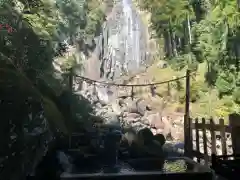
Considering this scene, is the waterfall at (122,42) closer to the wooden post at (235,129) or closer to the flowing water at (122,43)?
the flowing water at (122,43)

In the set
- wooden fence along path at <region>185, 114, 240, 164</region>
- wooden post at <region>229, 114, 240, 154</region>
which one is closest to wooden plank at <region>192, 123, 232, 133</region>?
wooden fence along path at <region>185, 114, 240, 164</region>

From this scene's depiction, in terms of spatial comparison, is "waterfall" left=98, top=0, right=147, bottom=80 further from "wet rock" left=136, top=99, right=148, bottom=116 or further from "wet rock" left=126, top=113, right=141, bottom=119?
"wet rock" left=126, top=113, right=141, bottom=119

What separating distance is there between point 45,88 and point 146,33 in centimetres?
1601

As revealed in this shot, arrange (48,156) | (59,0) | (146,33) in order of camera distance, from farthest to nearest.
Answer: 1. (146,33)
2. (59,0)
3. (48,156)

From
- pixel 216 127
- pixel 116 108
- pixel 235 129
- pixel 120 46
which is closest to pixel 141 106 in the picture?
pixel 116 108

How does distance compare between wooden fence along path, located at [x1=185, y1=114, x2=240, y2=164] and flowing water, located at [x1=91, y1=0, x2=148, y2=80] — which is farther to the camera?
flowing water, located at [x1=91, y1=0, x2=148, y2=80]

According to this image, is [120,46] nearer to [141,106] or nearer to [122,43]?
[122,43]

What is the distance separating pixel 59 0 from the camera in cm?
1717

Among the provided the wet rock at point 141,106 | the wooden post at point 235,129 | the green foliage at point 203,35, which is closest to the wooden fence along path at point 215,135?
the wooden post at point 235,129

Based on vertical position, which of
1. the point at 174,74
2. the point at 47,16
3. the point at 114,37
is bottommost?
the point at 174,74

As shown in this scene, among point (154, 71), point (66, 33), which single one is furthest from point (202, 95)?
point (66, 33)

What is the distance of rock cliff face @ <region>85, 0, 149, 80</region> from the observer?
20250 millimetres

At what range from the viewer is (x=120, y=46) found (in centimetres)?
2128

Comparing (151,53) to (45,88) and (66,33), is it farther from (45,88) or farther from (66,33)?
(45,88)
